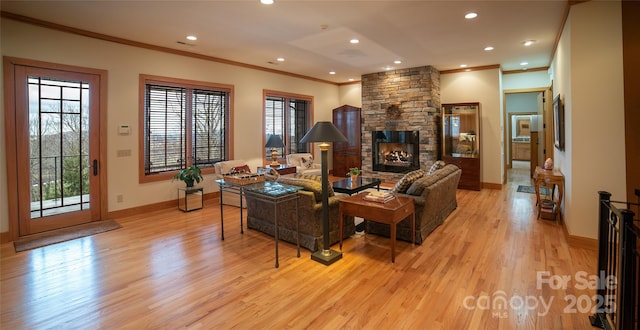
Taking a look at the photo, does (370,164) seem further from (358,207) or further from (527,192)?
(358,207)

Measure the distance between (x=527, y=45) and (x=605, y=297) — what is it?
4916 mm

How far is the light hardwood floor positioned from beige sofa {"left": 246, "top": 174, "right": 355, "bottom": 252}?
166 millimetres

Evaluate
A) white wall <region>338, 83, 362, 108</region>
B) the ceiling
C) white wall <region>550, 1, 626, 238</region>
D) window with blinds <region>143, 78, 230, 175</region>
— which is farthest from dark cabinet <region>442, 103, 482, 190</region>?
window with blinds <region>143, 78, 230, 175</region>

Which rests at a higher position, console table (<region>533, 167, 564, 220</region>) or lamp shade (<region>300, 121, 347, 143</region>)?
lamp shade (<region>300, 121, 347, 143</region>)

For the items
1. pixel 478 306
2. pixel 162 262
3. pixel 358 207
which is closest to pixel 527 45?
pixel 358 207

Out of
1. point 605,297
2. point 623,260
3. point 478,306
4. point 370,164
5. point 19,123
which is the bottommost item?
point 478,306

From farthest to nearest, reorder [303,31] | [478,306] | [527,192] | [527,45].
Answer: [527,192] → [527,45] → [303,31] → [478,306]

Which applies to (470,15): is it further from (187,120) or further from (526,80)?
(187,120)

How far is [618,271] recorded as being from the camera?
204cm

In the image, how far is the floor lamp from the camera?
10.9 ft

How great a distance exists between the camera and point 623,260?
1.86 meters

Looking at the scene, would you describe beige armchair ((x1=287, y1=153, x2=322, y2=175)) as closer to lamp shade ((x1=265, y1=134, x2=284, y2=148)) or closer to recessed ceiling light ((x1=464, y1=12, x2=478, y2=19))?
lamp shade ((x1=265, y1=134, x2=284, y2=148))

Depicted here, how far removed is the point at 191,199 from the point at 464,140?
20.9 feet

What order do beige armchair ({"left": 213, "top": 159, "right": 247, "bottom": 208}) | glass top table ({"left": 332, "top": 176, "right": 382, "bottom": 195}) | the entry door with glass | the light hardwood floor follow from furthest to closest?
beige armchair ({"left": 213, "top": 159, "right": 247, "bottom": 208}) → glass top table ({"left": 332, "top": 176, "right": 382, "bottom": 195}) → the entry door with glass → the light hardwood floor
